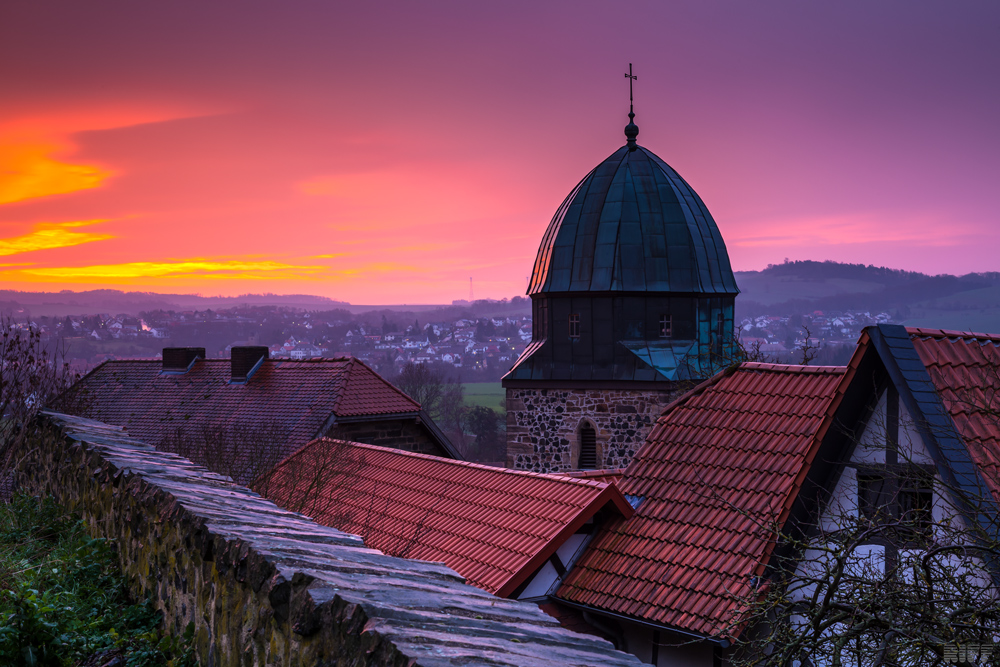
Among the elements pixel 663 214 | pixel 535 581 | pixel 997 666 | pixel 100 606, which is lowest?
pixel 535 581

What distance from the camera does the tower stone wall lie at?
20.8 m

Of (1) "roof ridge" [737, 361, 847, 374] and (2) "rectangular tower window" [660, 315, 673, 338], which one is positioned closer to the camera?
(1) "roof ridge" [737, 361, 847, 374]

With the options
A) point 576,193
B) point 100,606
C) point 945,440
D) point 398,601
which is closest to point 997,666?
point 945,440

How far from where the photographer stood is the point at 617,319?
2205 cm

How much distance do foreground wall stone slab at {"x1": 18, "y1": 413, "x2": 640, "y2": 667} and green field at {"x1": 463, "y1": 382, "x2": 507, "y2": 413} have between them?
61.3m

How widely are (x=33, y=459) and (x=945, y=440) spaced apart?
796 centimetres

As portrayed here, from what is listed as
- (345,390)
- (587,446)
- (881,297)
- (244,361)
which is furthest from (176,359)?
(881,297)

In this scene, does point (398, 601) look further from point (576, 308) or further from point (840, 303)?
point (840, 303)

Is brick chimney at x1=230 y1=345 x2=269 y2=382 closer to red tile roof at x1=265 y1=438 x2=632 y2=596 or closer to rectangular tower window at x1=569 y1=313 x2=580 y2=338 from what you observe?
rectangular tower window at x1=569 y1=313 x2=580 y2=338

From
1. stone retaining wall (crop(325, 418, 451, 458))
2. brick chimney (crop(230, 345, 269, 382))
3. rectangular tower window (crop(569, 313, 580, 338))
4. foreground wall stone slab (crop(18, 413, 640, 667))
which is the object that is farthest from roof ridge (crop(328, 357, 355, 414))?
foreground wall stone slab (crop(18, 413, 640, 667))

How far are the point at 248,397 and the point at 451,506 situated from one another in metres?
13.5

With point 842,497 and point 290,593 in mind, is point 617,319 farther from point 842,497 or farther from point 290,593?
point 290,593

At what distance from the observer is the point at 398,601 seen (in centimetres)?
240

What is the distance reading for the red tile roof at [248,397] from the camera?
20.8 meters
